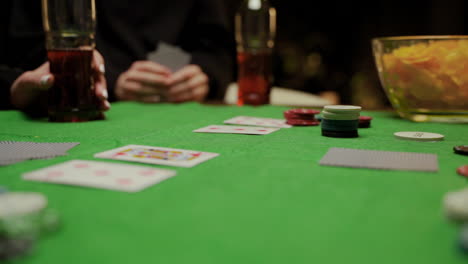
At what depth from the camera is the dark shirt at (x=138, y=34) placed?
210cm

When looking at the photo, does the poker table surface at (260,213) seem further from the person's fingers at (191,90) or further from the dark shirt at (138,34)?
the dark shirt at (138,34)

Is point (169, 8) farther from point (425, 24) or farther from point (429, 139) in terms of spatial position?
point (425, 24)

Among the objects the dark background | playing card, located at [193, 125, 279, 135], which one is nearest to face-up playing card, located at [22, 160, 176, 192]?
playing card, located at [193, 125, 279, 135]

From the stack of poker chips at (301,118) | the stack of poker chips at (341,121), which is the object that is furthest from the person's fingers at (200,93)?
the stack of poker chips at (341,121)

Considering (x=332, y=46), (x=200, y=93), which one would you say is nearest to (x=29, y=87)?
(x=200, y=93)

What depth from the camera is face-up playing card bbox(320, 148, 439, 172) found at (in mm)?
841

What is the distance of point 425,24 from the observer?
5.04 m

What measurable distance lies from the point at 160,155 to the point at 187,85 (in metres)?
1.28

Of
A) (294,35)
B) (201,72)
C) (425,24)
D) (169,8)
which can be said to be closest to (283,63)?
(294,35)

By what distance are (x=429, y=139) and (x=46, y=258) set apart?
37.8 inches

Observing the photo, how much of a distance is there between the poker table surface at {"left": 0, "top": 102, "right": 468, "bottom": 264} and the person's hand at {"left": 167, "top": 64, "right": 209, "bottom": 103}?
1.07m


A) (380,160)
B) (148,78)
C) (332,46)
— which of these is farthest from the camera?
(332,46)

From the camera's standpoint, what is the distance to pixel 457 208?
0.56 m

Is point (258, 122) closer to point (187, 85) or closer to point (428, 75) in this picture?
point (428, 75)
